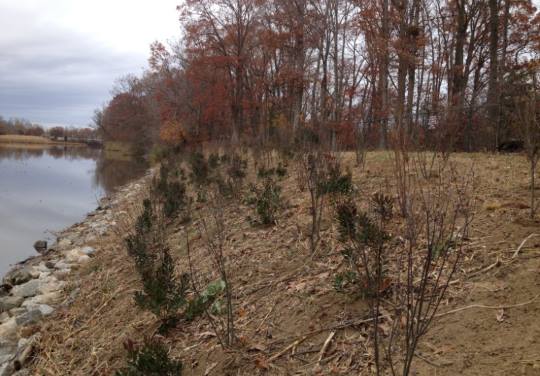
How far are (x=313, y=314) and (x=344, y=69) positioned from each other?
2006 cm

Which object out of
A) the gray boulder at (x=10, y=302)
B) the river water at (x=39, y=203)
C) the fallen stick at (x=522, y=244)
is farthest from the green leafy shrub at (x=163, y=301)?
the river water at (x=39, y=203)

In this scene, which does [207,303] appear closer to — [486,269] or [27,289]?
[486,269]

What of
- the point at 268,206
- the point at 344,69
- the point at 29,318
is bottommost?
→ the point at 29,318

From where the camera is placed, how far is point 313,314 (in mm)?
2779

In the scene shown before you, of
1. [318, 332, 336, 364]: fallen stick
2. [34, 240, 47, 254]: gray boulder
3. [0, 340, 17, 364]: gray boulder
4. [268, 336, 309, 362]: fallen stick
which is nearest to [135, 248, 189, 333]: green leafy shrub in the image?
[268, 336, 309, 362]: fallen stick

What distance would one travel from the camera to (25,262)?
25.6 feet

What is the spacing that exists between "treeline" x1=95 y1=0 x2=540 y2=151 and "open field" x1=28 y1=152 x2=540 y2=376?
2.34m

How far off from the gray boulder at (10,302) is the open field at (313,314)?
1.10 metres

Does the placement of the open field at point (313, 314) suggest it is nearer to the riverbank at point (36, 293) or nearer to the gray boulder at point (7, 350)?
the riverbank at point (36, 293)

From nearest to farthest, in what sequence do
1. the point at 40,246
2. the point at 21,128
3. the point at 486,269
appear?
the point at 486,269 → the point at 40,246 → the point at 21,128

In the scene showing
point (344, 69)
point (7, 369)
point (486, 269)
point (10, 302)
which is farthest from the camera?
point (344, 69)

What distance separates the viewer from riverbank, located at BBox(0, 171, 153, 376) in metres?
3.83

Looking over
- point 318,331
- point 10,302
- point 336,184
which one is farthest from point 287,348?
point 10,302

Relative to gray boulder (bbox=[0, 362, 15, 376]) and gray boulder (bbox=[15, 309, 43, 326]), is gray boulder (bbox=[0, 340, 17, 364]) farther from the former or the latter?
gray boulder (bbox=[15, 309, 43, 326])
